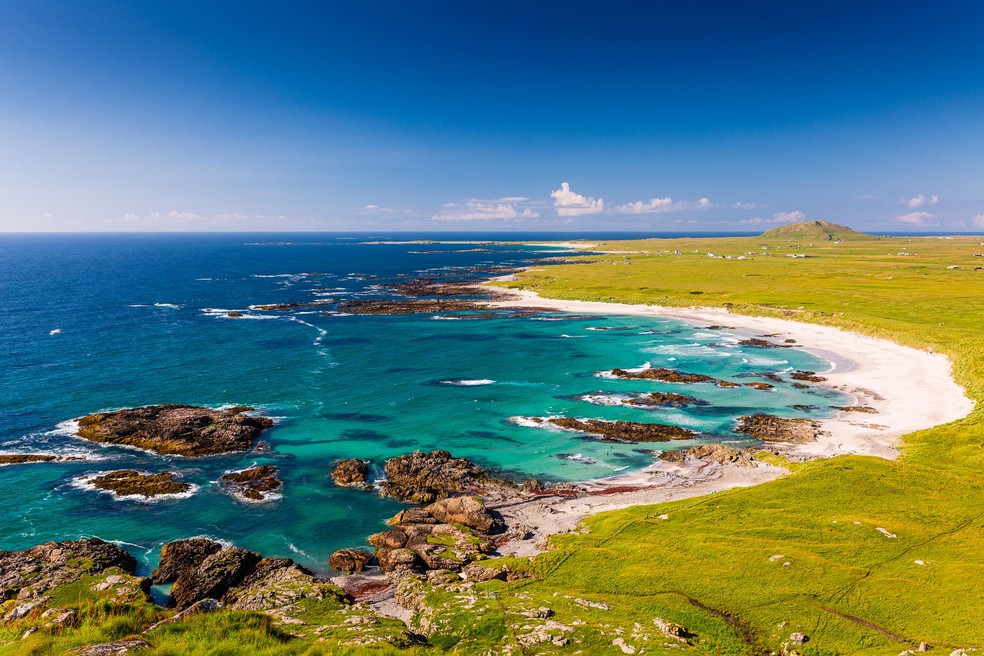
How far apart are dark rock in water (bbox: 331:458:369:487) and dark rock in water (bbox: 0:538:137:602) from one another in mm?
18812

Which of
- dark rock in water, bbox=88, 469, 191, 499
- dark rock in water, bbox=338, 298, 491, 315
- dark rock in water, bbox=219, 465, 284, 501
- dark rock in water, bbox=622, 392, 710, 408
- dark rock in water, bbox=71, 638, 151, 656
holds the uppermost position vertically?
dark rock in water, bbox=338, 298, 491, 315

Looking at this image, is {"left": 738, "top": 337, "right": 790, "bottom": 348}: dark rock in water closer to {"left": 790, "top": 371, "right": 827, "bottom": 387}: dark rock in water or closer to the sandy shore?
the sandy shore

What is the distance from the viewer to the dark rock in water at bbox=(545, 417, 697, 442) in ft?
207

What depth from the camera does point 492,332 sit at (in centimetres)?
12250

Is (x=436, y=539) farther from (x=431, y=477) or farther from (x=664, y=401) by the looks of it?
(x=664, y=401)

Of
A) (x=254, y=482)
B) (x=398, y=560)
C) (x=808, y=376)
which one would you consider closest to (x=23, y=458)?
(x=254, y=482)

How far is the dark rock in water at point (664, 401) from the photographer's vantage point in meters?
74.4

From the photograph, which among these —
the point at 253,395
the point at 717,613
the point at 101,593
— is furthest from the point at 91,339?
the point at 717,613

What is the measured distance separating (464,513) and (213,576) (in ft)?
63.2

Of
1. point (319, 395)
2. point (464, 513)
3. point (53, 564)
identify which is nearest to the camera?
point (53, 564)

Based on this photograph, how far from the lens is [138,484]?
51031 mm

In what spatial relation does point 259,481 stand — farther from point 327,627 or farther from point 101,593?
point 327,627

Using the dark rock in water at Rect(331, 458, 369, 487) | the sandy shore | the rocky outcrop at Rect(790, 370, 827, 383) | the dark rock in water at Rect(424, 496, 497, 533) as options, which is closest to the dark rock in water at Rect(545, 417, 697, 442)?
the sandy shore

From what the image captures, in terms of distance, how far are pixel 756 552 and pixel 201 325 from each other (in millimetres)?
129158
